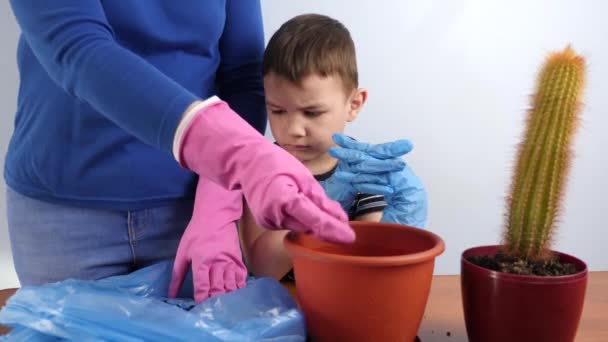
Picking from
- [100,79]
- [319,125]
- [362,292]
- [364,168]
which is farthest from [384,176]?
[100,79]

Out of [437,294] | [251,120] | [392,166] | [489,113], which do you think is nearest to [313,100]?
[251,120]

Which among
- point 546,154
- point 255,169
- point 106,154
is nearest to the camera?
point 255,169

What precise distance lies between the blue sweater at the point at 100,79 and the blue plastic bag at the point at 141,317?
0.53ft

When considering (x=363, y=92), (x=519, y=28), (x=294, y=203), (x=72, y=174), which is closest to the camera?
(x=294, y=203)

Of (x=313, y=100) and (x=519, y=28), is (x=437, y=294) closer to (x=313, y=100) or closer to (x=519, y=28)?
(x=313, y=100)

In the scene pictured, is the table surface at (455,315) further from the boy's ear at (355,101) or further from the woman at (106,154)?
the boy's ear at (355,101)

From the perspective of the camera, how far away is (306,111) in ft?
2.80

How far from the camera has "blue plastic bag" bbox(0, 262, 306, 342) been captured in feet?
1.57

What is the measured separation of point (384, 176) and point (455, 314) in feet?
0.67

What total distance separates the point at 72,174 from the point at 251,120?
0.27 meters

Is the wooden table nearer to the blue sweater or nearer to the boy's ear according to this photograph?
the blue sweater

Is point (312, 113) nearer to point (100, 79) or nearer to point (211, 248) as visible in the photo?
point (211, 248)

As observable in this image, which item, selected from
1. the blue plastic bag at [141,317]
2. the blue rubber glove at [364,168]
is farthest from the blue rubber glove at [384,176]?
the blue plastic bag at [141,317]

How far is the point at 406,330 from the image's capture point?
496mm
